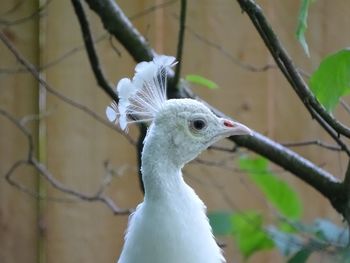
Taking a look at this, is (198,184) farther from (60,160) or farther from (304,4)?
(304,4)

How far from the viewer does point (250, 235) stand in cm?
A: 124

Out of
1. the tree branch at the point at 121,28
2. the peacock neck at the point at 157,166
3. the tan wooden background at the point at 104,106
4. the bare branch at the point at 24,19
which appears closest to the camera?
the peacock neck at the point at 157,166

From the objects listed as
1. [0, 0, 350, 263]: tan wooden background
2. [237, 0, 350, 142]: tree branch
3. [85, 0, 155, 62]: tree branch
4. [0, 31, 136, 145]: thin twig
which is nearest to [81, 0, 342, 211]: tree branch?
[85, 0, 155, 62]: tree branch

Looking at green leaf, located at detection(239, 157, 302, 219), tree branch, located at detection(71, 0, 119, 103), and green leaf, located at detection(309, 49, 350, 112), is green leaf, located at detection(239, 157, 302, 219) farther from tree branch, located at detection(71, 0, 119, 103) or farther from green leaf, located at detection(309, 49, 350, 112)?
green leaf, located at detection(309, 49, 350, 112)

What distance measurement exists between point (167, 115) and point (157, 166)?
5 cm

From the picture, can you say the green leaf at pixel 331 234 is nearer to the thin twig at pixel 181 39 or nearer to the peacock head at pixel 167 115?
the thin twig at pixel 181 39

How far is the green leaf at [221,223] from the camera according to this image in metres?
1.24

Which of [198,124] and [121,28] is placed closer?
[198,124]

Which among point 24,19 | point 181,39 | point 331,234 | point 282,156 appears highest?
point 24,19

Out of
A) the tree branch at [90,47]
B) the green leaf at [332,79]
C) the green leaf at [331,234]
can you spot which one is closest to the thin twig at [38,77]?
the tree branch at [90,47]

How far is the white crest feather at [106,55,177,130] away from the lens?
0.76 metres

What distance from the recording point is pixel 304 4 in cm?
73

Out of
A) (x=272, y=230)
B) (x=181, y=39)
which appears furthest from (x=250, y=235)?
(x=181, y=39)

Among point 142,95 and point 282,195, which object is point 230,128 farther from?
point 282,195
